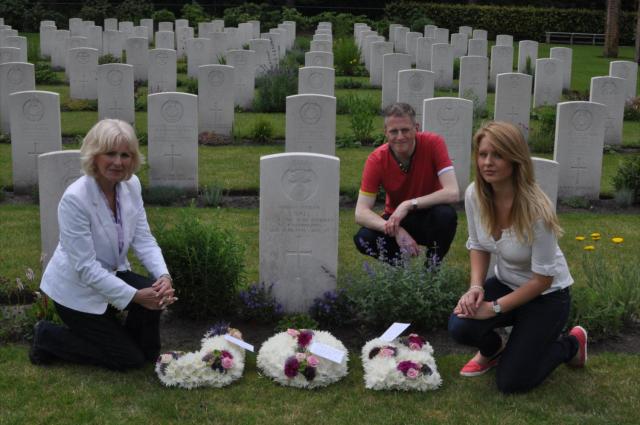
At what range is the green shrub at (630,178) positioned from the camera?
968cm

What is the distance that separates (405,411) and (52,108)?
19.9ft

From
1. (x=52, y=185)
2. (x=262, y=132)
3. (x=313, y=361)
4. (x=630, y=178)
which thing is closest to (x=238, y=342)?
(x=313, y=361)

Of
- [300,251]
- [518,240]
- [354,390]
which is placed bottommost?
[354,390]

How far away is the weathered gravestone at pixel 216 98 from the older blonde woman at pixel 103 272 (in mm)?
7354

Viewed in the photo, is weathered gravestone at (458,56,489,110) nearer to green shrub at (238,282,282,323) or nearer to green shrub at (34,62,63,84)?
green shrub at (34,62,63,84)

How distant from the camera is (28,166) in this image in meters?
9.62

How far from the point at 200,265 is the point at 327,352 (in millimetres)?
1217

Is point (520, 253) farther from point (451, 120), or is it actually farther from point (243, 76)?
point (243, 76)

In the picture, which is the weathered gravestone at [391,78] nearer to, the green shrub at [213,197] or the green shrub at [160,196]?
the green shrub at [213,197]

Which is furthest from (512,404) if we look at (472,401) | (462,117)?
(462,117)

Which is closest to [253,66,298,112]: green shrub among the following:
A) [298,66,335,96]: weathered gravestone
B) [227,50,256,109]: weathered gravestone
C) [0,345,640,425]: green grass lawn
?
[227,50,256,109]: weathered gravestone

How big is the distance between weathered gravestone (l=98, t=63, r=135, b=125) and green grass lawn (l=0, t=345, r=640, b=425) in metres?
7.79

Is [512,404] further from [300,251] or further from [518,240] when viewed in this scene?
[300,251]

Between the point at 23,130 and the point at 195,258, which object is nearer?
the point at 195,258
